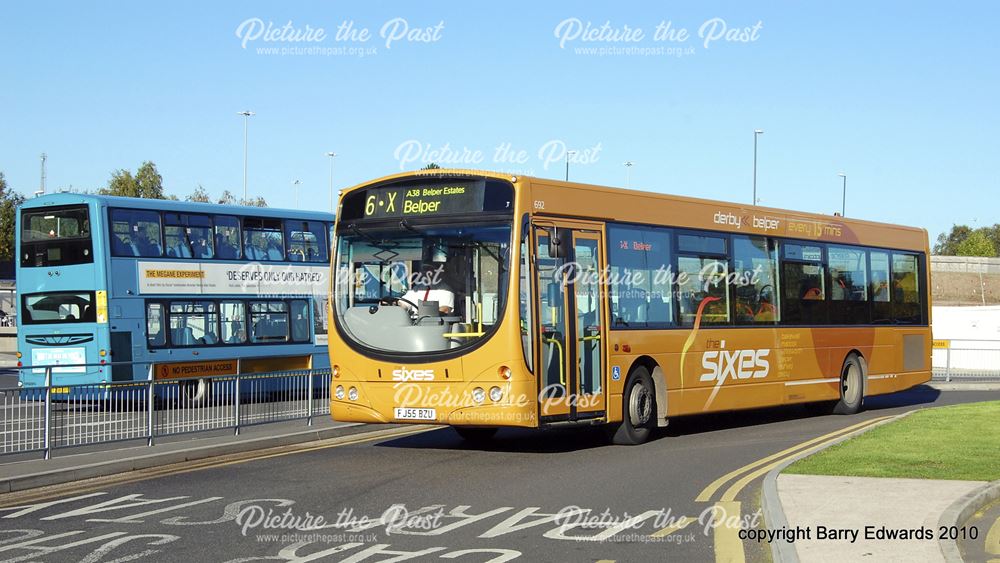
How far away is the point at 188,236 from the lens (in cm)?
2591

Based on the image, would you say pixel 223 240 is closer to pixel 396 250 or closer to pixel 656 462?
pixel 396 250

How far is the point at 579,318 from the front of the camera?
15.8 meters

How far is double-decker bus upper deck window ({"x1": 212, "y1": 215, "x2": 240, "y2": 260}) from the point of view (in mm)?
26578

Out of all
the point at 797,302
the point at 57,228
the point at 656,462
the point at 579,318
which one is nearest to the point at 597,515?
the point at 656,462

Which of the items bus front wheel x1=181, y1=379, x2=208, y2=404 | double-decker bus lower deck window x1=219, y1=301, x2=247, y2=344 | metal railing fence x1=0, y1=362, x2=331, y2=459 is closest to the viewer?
metal railing fence x1=0, y1=362, x2=331, y2=459

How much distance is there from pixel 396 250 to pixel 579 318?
255 cm

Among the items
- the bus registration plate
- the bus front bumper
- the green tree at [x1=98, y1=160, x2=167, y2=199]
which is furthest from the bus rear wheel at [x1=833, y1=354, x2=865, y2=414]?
the green tree at [x1=98, y1=160, x2=167, y2=199]

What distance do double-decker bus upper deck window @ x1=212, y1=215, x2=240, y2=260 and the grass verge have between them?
14.7 meters

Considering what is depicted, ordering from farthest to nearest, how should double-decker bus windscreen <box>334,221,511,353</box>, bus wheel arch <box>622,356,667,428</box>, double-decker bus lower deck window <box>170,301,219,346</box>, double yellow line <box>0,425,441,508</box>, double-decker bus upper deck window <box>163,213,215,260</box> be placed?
A: double-decker bus lower deck window <box>170,301,219,346</box>, double-decker bus upper deck window <box>163,213,215,260</box>, bus wheel arch <box>622,356,667,428</box>, double-decker bus windscreen <box>334,221,511,353</box>, double yellow line <box>0,425,441,508</box>

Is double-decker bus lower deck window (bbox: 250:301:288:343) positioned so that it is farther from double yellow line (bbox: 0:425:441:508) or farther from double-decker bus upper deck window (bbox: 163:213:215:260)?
double yellow line (bbox: 0:425:441:508)

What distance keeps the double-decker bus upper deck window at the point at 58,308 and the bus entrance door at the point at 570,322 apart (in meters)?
12.6

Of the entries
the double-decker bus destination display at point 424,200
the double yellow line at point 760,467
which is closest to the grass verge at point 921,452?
the double yellow line at point 760,467

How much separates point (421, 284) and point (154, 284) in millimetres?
11723

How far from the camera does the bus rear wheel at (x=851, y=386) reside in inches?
889
